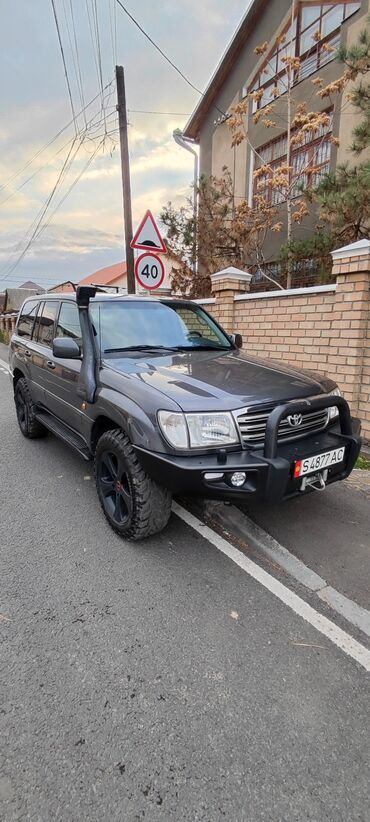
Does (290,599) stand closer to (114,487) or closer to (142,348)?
(114,487)

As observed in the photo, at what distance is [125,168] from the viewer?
10.3m

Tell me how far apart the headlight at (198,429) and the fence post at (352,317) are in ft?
10.1

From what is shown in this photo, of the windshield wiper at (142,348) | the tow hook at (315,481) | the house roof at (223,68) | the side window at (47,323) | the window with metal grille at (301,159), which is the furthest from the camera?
the house roof at (223,68)

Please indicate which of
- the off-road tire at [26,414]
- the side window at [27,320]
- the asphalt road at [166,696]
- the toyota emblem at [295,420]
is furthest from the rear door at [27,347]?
the toyota emblem at [295,420]

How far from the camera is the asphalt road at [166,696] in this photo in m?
1.49

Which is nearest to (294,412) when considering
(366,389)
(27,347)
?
(366,389)

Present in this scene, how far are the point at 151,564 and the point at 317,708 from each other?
4.24 feet

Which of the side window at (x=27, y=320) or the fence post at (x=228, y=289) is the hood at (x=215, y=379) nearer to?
the side window at (x=27, y=320)

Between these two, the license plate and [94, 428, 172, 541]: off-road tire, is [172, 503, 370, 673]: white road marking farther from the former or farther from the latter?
the license plate

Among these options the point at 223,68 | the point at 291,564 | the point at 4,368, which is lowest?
the point at 4,368

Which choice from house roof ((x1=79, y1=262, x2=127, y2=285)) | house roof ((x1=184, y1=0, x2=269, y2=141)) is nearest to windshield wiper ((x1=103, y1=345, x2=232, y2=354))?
house roof ((x1=184, y1=0, x2=269, y2=141))

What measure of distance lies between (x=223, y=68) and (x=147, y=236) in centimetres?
996

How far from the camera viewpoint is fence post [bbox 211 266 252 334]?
703cm

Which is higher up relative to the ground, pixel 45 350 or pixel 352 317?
pixel 352 317
